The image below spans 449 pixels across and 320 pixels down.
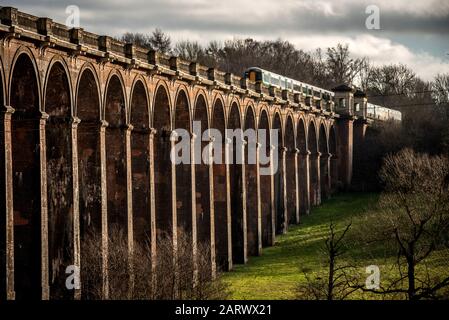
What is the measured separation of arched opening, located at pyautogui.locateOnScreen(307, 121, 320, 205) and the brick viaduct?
45.3 feet

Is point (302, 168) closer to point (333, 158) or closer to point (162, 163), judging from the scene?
point (333, 158)

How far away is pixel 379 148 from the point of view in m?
80.9

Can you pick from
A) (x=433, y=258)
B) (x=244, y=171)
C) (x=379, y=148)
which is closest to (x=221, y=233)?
(x=244, y=171)

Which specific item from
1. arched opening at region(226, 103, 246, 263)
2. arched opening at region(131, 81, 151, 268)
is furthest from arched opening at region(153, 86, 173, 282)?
arched opening at region(226, 103, 246, 263)

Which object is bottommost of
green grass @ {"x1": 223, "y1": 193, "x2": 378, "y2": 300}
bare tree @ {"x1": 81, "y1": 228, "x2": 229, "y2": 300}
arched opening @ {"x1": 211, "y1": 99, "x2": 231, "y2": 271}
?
green grass @ {"x1": 223, "y1": 193, "x2": 378, "y2": 300}

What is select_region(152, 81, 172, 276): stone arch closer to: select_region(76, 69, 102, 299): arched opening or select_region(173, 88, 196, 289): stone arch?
select_region(173, 88, 196, 289): stone arch

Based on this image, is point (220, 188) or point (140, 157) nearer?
point (140, 157)

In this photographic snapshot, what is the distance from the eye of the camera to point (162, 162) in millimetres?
44656

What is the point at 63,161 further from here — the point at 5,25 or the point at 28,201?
the point at 5,25

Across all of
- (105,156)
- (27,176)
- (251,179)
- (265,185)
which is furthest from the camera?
(265,185)

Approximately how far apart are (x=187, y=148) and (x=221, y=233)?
268 inches

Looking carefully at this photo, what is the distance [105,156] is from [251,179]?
2046cm

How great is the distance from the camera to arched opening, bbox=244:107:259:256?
188 feet

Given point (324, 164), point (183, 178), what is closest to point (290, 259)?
point (183, 178)
